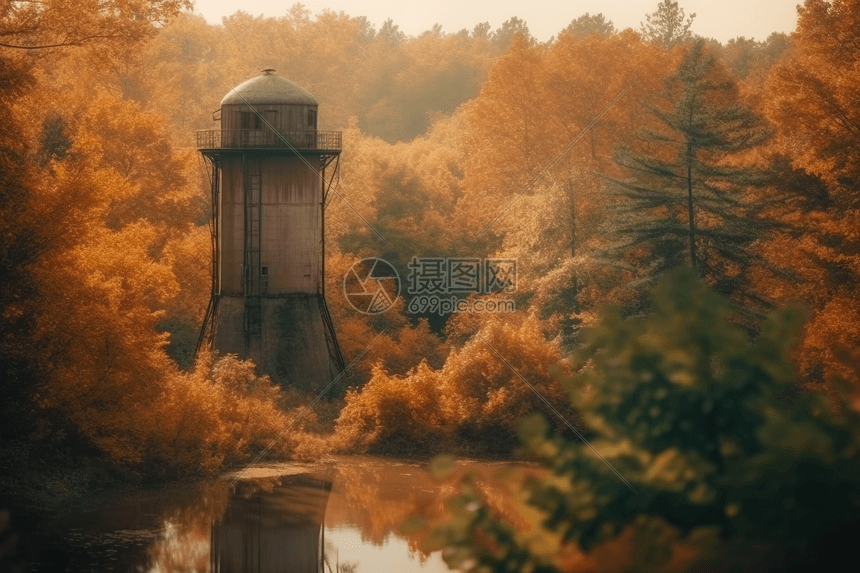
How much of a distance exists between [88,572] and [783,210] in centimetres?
2255

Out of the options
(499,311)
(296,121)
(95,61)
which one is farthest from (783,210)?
(95,61)

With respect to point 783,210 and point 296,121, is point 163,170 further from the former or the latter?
point 783,210

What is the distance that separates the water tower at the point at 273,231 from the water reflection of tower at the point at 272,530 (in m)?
8.78

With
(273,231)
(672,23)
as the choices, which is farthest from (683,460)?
(672,23)

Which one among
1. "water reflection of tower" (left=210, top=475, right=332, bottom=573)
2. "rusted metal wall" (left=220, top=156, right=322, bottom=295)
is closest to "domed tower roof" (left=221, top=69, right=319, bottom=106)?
"rusted metal wall" (left=220, top=156, right=322, bottom=295)

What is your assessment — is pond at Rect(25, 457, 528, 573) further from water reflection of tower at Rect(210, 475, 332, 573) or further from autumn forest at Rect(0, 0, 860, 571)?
autumn forest at Rect(0, 0, 860, 571)

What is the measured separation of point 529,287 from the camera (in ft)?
135

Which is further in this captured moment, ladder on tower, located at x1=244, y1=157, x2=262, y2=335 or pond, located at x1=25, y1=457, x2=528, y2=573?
ladder on tower, located at x1=244, y1=157, x2=262, y2=335

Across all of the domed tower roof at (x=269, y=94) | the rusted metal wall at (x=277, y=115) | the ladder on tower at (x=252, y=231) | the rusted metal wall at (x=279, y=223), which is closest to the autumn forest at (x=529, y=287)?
the ladder on tower at (x=252, y=231)

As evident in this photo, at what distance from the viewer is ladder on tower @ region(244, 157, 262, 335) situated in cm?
3625

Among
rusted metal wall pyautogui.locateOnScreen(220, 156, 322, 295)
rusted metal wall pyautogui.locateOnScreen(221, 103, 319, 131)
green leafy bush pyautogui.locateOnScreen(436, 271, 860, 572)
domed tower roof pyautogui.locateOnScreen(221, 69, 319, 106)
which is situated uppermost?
domed tower roof pyautogui.locateOnScreen(221, 69, 319, 106)

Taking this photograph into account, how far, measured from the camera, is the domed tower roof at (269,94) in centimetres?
3650

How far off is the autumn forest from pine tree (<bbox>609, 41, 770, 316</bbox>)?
3.9 inches

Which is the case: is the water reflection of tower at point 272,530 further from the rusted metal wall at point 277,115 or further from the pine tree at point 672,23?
the pine tree at point 672,23
